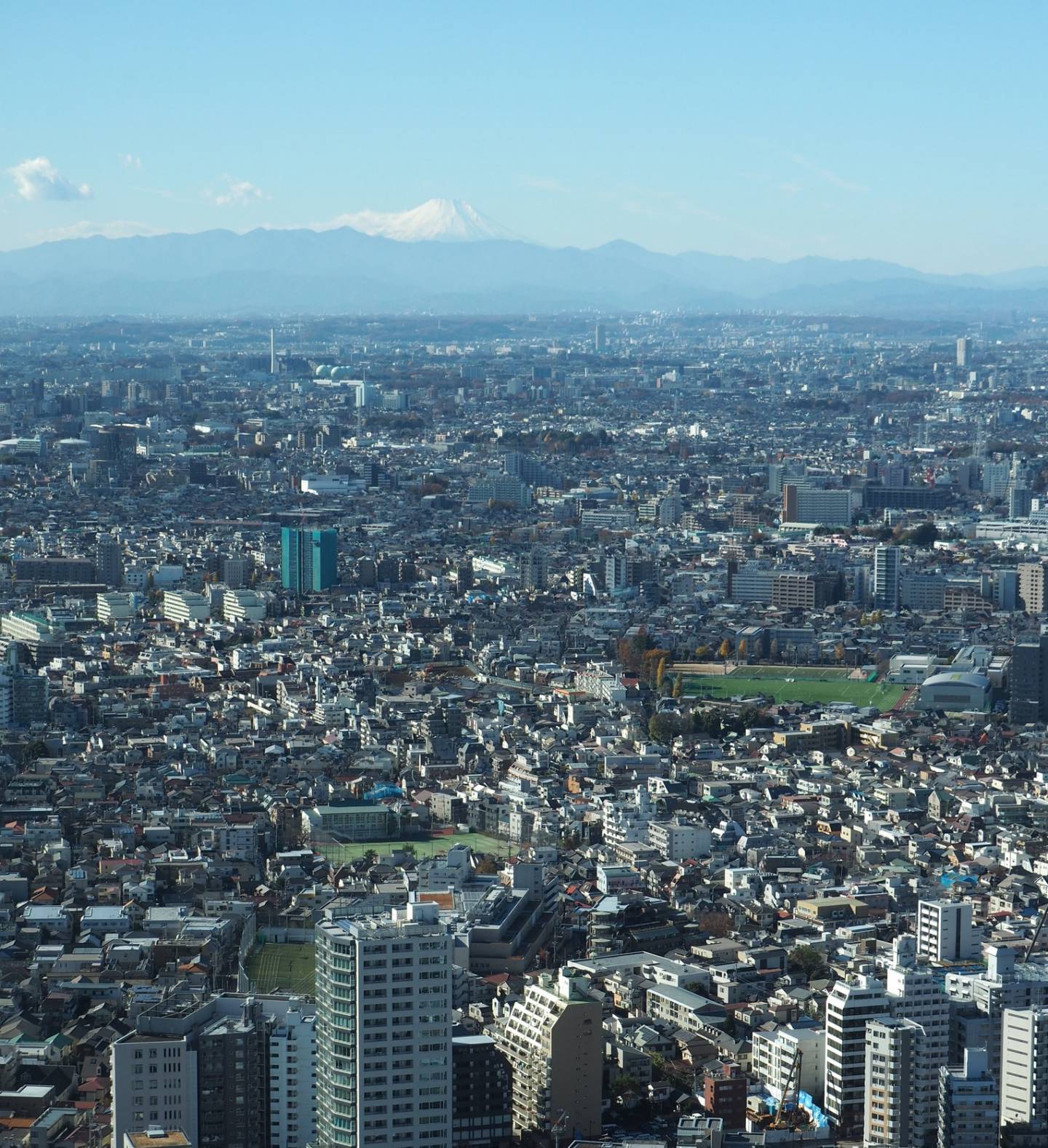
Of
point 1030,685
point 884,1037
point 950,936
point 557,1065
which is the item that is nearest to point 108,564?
point 1030,685

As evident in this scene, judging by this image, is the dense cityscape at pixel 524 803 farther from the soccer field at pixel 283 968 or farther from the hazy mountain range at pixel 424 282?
the hazy mountain range at pixel 424 282

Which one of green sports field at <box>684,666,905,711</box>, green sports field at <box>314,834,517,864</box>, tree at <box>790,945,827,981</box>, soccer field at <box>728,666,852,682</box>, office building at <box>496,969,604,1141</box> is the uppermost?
office building at <box>496,969,604,1141</box>

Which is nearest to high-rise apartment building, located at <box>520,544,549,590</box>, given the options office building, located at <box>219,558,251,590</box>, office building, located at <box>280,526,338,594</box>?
office building, located at <box>280,526,338,594</box>

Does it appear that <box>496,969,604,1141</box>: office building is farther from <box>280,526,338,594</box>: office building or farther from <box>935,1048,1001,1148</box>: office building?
<box>280,526,338,594</box>: office building

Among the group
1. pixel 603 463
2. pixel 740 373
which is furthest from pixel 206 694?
pixel 740 373

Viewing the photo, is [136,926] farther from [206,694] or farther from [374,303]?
[374,303]

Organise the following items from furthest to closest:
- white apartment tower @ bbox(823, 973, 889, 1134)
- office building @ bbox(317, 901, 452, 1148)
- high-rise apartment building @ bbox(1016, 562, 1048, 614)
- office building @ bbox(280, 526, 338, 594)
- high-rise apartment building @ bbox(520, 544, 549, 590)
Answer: high-rise apartment building @ bbox(520, 544, 549, 590) → office building @ bbox(280, 526, 338, 594) → high-rise apartment building @ bbox(1016, 562, 1048, 614) → white apartment tower @ bbox(823, 973, 889, 1134) → office building @ bbox(317, 901, 452, 1148)
